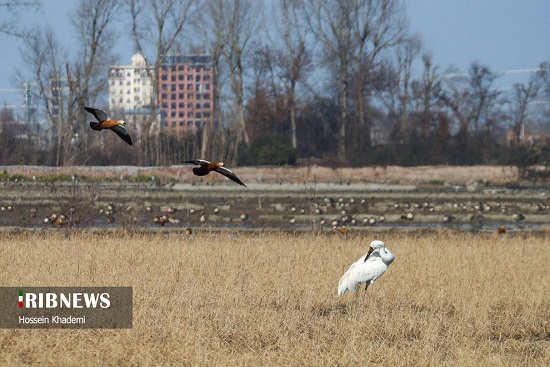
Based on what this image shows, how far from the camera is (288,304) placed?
29.9ft

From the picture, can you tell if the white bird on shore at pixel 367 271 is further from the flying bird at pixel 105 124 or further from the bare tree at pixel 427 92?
the bare tree at pixel 427 92

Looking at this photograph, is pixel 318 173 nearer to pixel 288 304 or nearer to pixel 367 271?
pixel 367 271

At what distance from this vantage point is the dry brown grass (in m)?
7.12

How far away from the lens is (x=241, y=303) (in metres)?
9.03

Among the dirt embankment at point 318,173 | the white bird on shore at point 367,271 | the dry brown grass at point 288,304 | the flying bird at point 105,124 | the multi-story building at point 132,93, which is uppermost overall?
the multi-story building at point 132,93

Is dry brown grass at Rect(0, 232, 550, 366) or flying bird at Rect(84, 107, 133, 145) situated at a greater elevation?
flying bird at Rect(84, 107, 133, 145)

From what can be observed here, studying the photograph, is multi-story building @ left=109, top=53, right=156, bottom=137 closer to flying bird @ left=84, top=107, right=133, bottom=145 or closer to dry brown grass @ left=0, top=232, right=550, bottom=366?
dry brown grass @ left=0, top=232, right=550, bottom=366

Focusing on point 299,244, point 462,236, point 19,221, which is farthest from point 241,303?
point 19,221

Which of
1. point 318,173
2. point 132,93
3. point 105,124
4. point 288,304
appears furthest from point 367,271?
point 132,93

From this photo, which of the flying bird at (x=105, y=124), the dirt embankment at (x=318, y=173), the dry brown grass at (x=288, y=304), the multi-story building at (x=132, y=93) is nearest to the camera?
the dry brown grass at (x=288, y=304)

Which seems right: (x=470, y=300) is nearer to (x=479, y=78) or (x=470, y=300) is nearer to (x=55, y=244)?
(x=55, y=244)

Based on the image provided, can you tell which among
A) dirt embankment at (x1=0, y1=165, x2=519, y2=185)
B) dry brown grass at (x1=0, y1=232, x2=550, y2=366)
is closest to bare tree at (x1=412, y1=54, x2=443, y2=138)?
dirt embankment at (x1=0, y1=165, x2=519, y2=185)

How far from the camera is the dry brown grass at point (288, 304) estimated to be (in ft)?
23.4

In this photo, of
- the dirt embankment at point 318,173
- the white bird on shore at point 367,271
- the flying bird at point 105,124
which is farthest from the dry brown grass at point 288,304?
the dirt embankment at point 318,173
